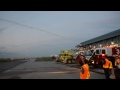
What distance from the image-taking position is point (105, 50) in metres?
24.4

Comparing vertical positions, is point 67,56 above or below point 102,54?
above

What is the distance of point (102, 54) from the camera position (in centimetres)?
2433

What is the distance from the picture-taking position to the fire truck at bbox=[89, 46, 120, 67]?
76.6 feet

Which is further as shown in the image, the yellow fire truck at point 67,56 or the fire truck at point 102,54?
the yellow fire truck at point 67,56

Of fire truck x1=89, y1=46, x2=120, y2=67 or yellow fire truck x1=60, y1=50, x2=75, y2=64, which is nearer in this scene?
fire truck x1=89, y1=46, x2=120, y2=67

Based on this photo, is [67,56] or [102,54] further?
[67,56]

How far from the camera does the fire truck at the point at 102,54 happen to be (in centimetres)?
2335
